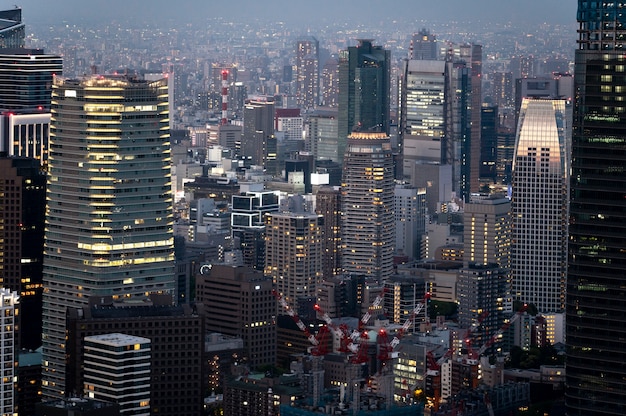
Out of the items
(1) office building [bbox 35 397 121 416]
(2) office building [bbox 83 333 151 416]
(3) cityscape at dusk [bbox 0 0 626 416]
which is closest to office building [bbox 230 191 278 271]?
(3) cityscape at dusk [bbox 0 0 626 416]

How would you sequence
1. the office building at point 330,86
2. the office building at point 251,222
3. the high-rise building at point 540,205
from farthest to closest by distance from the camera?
the office building at point 330,86 < the office building at point 251,222 < the high-rise building at point 540,205

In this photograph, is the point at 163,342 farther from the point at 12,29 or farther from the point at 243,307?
the point at 12,29

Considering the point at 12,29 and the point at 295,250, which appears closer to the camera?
the point at 12,29

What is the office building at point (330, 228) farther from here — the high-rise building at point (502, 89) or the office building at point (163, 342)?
Answer: the office building at point (163, 342)

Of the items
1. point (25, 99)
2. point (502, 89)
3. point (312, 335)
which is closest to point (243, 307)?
point (312, 335)

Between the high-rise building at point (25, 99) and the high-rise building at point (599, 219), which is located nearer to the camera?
the high-rise building at point (599, 219)

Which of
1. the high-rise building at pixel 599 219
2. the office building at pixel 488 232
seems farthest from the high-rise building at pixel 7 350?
the office building at pixel 488 232
